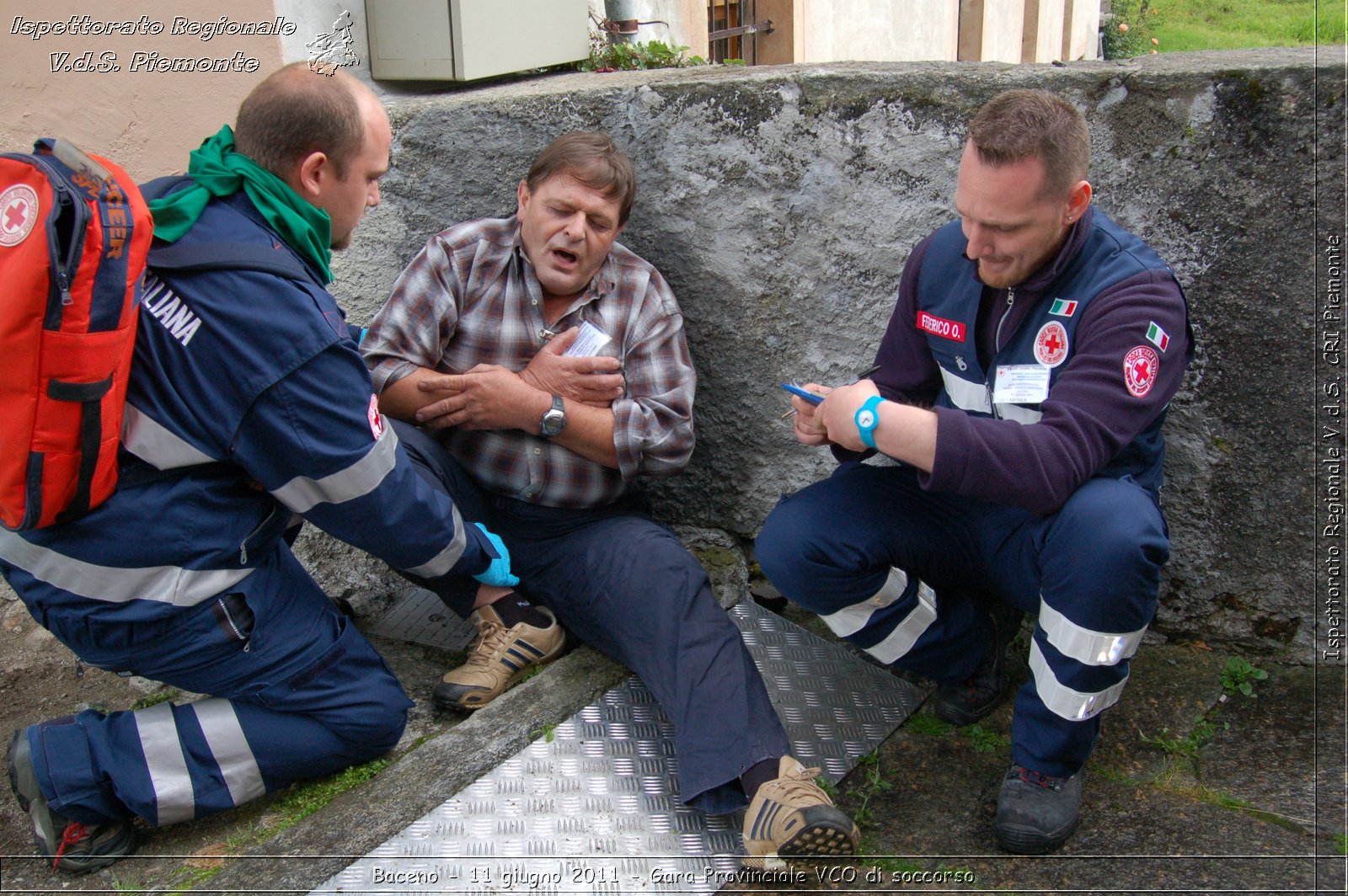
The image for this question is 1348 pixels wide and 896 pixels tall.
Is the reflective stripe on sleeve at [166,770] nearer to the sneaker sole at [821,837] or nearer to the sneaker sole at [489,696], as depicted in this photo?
the sneaker sole at [489,696]

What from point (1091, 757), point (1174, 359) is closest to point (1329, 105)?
point (1174, 359)

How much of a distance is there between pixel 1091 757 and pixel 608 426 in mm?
1324

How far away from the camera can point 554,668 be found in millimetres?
2551

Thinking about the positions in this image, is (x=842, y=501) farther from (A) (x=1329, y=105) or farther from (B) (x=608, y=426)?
(A) (x=1329, y=105)

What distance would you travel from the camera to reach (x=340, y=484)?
2.08 m

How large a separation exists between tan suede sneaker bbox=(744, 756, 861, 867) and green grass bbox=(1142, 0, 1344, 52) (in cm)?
192

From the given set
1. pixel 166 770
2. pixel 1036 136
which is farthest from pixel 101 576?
pixel 1036 136

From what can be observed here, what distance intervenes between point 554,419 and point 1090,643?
1.29 metres

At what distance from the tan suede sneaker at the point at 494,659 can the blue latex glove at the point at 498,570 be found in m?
0.09

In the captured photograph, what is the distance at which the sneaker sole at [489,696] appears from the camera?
249 cm

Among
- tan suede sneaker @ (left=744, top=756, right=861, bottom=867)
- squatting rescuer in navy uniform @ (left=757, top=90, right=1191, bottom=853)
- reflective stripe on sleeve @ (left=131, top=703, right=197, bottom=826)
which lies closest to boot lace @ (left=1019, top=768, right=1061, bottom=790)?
squatting rescuer in navy uniform @ (left=757, top=90, right=1191, bottom=853)

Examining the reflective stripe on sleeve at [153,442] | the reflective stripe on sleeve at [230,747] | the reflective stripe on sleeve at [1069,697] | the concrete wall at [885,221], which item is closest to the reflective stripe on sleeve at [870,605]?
the reflective stripe on sleeve at [1069,697]

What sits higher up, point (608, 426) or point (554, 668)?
point (608, 426)

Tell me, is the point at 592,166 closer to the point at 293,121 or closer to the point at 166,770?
the point at 293,121
